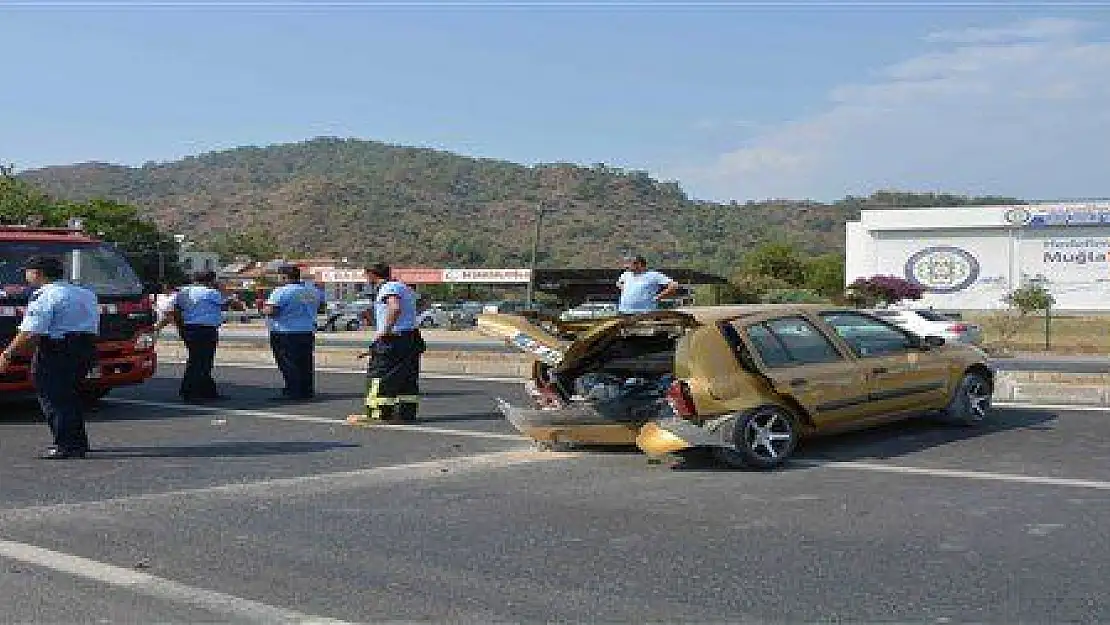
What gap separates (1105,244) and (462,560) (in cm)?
7356

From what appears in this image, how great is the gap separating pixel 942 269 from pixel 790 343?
2760 inches

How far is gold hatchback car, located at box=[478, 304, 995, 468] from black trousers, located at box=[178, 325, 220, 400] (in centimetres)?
609

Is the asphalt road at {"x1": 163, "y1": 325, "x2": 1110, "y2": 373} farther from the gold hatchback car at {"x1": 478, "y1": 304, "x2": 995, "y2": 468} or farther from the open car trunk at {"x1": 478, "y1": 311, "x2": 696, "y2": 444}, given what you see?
the gold hatchback car at {"x1": 478, "y1": 304, "x2": 995, "y2": 468}

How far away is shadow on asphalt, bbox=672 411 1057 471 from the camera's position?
9648 millimetres

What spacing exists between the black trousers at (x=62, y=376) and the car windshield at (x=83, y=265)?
3.38m

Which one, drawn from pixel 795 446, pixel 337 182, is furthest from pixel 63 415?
pixel 337 182

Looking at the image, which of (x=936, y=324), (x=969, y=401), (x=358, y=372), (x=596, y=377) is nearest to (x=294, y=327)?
(x=358, y=372)

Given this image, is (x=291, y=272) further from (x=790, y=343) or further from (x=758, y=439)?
(x=758, y=439)

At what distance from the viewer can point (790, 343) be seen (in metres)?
9.92

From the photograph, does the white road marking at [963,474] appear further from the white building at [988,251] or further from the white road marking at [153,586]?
the white building at [988,251]

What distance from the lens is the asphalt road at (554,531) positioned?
18.6 feet

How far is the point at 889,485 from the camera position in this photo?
8438 millimetres

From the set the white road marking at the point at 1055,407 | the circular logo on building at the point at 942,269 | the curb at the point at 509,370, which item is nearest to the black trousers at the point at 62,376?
the curb at the point at 509,370

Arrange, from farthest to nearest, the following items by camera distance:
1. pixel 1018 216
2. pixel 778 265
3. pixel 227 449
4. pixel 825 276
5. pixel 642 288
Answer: pixel 1018 216, pixel 825 276, pixel 778 265, pixel 642 288, pixel 227 449
